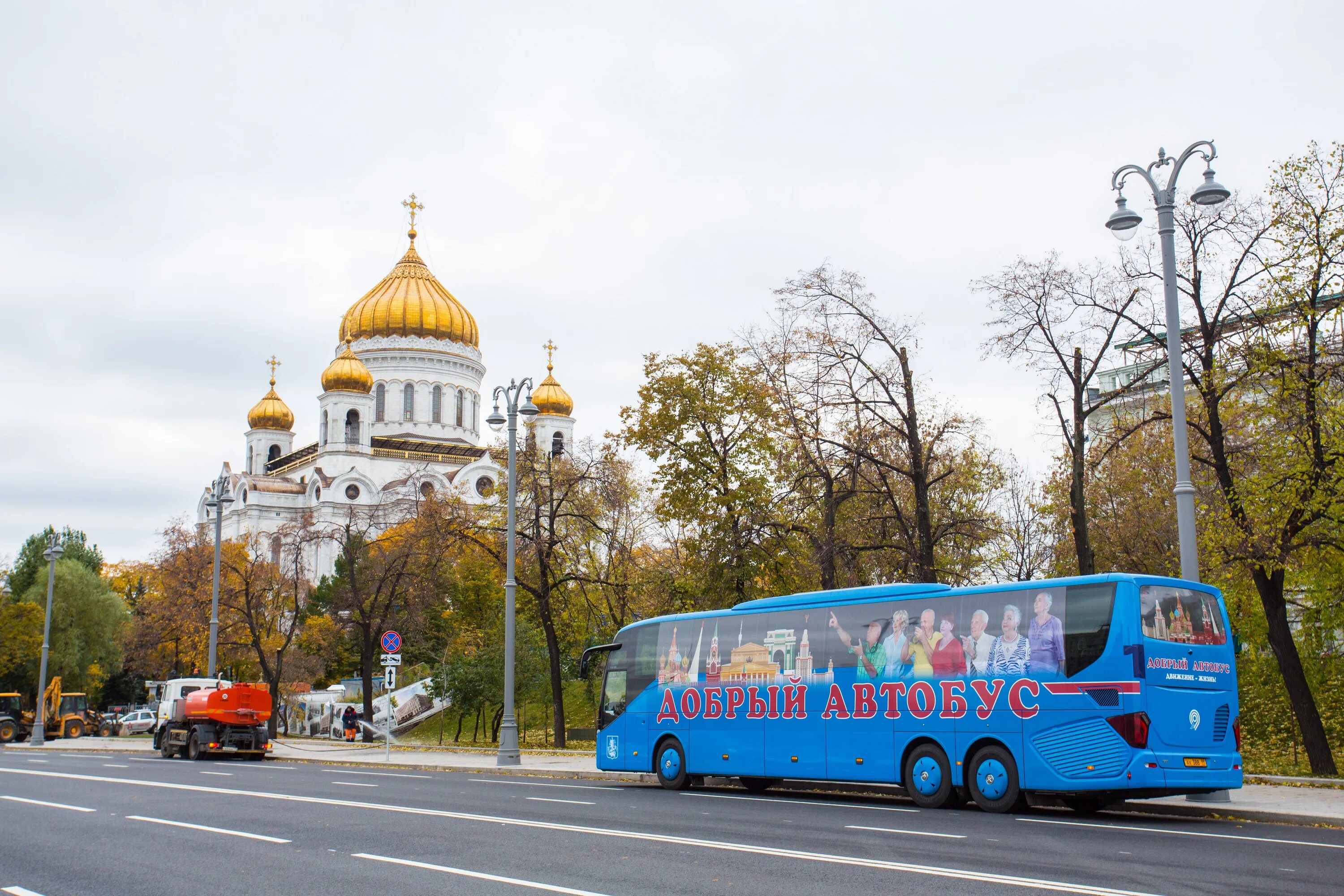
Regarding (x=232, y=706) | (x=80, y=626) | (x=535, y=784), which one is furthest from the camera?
(x=80, y=626)

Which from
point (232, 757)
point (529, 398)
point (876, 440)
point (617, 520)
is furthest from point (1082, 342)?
point (232, 757)

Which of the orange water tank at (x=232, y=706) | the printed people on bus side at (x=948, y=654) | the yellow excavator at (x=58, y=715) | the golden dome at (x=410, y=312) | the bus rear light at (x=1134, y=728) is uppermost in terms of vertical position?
the golden dome at (x=410, y=312)

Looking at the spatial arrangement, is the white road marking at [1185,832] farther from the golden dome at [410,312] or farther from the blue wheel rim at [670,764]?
the golden dome at [410,312]

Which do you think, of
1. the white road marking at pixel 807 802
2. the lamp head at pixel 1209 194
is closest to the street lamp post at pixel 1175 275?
the lamp head at pixel 1209 194

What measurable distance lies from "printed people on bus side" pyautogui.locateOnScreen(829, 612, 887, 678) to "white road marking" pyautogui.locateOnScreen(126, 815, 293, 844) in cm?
848

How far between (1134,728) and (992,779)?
2171mm

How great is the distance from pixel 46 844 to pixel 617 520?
83.2 ft

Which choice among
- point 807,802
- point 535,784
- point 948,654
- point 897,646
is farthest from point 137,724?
point 948,654

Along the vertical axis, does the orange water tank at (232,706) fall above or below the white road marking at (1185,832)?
above

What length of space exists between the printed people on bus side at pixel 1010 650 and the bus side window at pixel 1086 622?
60 centimetres

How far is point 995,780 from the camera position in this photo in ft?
50.9

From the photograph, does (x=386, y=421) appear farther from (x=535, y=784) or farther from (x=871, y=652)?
(x=871, y=652)

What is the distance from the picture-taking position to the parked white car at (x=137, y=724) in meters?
58.1

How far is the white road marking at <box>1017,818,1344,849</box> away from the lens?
11711 mm
